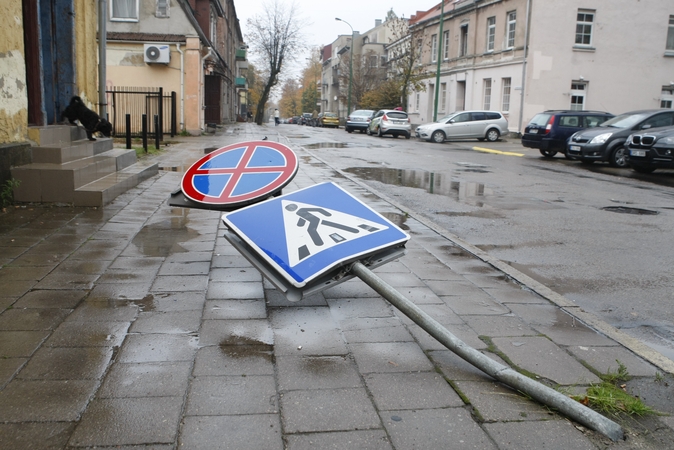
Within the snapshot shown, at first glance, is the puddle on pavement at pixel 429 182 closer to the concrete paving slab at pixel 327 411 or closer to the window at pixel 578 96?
the concrete paving slab at pixel 327 411

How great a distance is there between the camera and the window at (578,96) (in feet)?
109

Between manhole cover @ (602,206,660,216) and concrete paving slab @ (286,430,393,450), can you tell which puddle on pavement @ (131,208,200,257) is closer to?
concrete paving slab @ (286,430,393,450)

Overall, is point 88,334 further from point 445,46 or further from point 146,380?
point 445,46

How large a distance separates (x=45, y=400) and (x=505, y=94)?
35693 millimetres

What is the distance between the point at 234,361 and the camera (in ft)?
11.3

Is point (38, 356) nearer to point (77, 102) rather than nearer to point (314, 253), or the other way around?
point (314, 253)

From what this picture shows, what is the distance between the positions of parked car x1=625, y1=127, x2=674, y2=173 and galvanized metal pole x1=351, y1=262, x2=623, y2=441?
14102mm

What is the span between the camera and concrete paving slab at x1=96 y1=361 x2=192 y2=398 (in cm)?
302

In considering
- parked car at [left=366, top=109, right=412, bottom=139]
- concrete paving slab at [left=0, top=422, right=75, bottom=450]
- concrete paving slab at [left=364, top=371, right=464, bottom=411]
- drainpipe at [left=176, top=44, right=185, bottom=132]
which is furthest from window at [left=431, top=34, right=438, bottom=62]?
concrete paving slab at [left=0, top=422, right=75, bottom=450]

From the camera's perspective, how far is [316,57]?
13000 cm

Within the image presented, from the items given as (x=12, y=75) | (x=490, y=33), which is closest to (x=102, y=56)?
(x=12, y=75)

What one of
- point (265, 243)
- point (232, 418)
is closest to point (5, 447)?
point (232, 418)

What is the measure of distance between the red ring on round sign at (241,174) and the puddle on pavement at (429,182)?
17.9ft

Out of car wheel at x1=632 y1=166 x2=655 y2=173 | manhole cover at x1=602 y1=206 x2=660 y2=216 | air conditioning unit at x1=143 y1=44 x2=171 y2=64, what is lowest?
manhole cover at x1=602 y1=206 x2=660 y2=216
